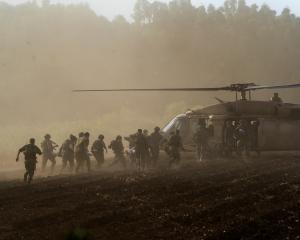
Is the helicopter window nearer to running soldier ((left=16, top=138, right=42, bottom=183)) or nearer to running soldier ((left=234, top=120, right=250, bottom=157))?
running soldier ((left=234, top=120, right=250, bottom=157))

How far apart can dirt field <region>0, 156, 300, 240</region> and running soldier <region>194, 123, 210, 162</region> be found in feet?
14.3

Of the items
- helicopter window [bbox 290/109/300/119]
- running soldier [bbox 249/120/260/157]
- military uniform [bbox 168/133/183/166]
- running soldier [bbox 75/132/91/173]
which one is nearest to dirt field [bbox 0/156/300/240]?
military uniform [bbox 168/133/183/166]

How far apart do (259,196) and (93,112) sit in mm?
45148

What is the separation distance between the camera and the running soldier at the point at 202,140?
20391 millimetres

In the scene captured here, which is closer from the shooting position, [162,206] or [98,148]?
[162,206]

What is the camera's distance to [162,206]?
420 inches

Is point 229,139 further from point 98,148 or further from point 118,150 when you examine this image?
point 98,148

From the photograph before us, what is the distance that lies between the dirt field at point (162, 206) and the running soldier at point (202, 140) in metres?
4.34

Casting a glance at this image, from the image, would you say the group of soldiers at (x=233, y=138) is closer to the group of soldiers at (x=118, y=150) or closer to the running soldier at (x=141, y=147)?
the group of soldiers at (x=118, y=150)

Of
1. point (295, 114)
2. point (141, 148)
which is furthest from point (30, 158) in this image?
point (295, 114)

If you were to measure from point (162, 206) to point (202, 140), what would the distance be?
9948 millimetres

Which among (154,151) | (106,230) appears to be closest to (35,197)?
(106,230)

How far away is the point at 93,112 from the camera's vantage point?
55.7 metres

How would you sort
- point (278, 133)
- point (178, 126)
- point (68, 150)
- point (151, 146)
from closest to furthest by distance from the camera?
point (151, 146), point (68, 150), point (278, 133), point (178, 126)
